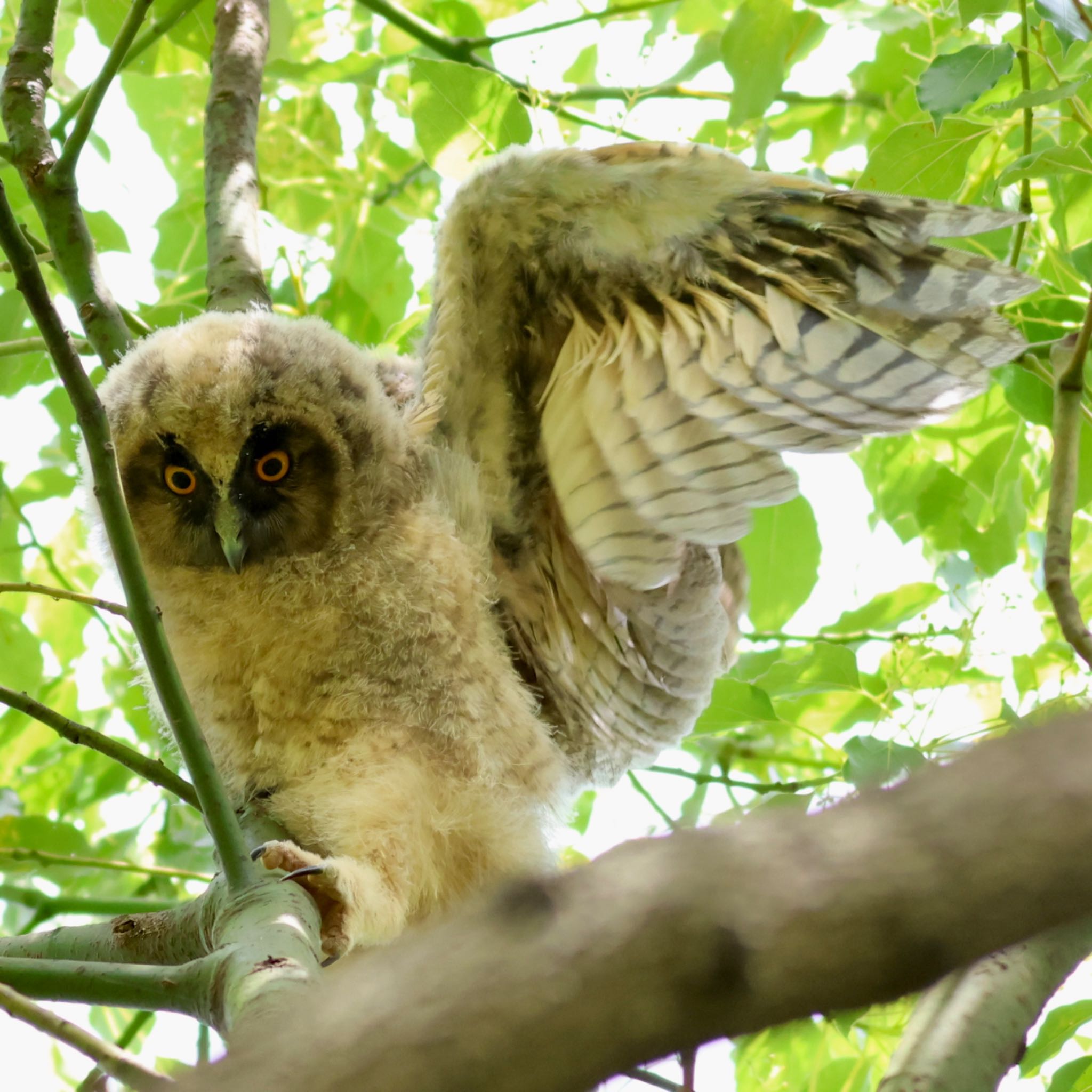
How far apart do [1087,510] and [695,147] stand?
1.15 m

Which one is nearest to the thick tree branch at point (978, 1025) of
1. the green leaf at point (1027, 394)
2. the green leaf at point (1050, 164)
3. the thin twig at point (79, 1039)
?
the thin twig at point (79, 1039)

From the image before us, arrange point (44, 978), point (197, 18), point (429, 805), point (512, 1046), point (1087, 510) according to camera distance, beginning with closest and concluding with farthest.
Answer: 1. point (512, 1046)
2. point (44, 978)
3. point (429, 805)
4. point (1087, 510)
5. point (197, 18)

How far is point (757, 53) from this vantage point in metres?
2.53

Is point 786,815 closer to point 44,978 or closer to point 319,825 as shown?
point 44,978

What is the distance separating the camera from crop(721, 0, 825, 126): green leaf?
2.51 m

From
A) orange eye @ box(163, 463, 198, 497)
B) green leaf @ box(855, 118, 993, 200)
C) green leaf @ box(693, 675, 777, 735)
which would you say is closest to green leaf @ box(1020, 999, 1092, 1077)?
green leaf @ box(693, 675, 777, 735)

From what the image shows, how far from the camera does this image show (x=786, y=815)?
1.67ft

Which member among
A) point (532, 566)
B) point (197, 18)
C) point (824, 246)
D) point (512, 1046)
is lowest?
point (512, 1046)

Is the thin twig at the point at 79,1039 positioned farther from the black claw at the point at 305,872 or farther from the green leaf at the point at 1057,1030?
the green leaf at the point at 1057,1030

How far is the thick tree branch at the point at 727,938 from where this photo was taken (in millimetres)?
448

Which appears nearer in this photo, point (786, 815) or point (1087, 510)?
point (786, 815)

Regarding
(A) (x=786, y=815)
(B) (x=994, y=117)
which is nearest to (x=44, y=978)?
(A) (x=786, y=815)

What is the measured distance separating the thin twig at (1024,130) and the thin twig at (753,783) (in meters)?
0.94

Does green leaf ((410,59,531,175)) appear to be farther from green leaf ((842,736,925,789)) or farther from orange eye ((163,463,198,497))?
green leaf ((842,736,925,789))
